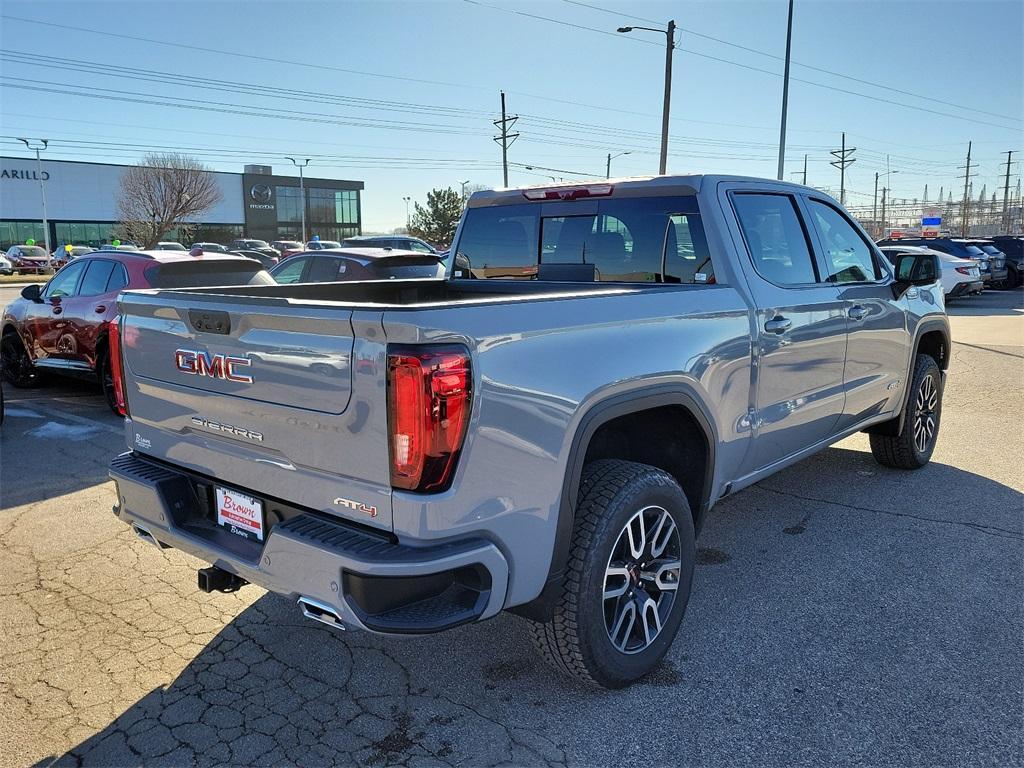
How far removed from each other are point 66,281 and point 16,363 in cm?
172

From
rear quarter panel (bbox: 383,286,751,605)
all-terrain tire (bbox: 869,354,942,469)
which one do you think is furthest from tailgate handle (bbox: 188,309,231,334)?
all-terrain tire (bbox: 869,354,942,469)

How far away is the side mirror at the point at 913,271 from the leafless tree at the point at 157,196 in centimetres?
6168

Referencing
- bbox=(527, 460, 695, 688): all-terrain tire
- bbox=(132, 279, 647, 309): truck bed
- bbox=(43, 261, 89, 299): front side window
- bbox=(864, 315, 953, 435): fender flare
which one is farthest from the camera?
bbox=(43, 261, 89, 299): front side window

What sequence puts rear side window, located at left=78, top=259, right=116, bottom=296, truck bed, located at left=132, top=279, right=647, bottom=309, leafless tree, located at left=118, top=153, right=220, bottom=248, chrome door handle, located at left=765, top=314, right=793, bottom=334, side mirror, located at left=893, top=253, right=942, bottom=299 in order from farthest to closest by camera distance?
1. leafless tree, located at left=118, top=153, right=220, bottom=248
2. rear side window, located at left=78, top=259, right=116, bottom=296
3. side mirror, located at left=893, top=253, right=942, bottom=299
4. truck bed, located at left=132, top=279, right=647, bottom=309
5. chrome door handle, located at left=765, top=314, right=793, bottom=334

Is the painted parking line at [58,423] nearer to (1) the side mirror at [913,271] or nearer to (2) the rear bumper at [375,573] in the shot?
(2) the rear bumper at [375,573]

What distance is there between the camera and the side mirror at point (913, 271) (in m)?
5.05

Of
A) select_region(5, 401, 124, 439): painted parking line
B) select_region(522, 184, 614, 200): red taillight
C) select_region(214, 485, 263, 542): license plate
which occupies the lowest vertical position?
A: select_region(5, 401, 124, 439): painted parking line

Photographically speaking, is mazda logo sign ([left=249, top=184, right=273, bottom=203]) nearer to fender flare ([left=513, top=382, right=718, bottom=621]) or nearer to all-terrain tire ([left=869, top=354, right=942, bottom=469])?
all-terrain tire ([left=869, top=354, right=942, bottom=469])

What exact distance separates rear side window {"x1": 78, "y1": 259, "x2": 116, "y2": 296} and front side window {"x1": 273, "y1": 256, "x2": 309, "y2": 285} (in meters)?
3.07

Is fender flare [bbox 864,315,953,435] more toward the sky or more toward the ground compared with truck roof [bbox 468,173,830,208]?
more toward the ground

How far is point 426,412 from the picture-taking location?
227cm

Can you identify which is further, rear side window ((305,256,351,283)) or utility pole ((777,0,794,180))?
utility pole ((777,0,794,180))

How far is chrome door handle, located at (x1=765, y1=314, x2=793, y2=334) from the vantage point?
3.80m

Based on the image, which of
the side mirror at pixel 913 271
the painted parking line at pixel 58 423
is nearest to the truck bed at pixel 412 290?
the side mirror at pixel 913 271
